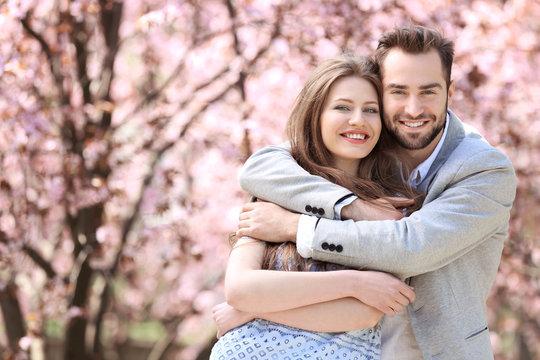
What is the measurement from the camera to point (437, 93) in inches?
91.7

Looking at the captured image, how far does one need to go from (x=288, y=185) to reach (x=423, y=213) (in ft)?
1.46

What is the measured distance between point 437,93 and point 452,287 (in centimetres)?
67

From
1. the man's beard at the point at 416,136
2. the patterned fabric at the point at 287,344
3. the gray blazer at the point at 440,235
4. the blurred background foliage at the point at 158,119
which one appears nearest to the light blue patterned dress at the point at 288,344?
the patterned fabric at the point at 287,344

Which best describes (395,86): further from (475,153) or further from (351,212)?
(351,212)

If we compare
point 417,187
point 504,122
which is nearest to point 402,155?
point 417,187

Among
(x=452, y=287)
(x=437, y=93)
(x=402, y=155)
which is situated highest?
(x=437, y=93)

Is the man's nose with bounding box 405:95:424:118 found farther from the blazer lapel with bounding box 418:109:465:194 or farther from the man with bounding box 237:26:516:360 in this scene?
the blazer lapel with bounding box 418:109:465:194

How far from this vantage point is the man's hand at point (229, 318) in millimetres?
2148

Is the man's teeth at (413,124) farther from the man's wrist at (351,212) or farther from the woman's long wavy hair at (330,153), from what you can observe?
the man's wrist at (351,212)

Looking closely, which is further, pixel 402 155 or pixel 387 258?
pixel 402 155

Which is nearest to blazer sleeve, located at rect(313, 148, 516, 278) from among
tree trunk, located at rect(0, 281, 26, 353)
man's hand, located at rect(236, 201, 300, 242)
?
man's hand, located at rect(236, 201, 300, 242)

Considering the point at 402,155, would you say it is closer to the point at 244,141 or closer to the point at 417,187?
the point at 417,187

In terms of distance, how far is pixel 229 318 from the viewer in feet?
7.14

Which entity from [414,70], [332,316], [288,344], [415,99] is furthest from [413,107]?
[288,344]
